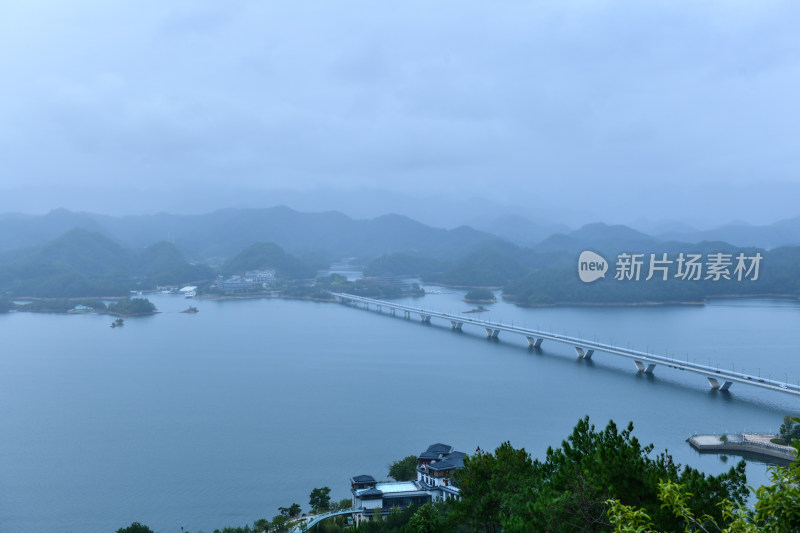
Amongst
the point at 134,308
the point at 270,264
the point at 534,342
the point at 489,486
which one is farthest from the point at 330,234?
the point at 489,486

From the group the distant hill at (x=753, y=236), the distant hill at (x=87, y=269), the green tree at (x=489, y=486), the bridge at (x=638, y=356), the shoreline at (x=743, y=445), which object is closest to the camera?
the green tree at (x=489, y=486)

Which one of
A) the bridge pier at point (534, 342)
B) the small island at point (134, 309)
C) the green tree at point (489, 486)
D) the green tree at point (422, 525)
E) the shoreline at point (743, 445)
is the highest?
the green tree at point (489, 486)

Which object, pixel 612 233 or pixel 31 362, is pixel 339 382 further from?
pixel 612 233

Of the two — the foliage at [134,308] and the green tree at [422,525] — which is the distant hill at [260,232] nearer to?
the foliage at [134,308]

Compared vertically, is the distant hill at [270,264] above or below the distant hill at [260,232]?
below

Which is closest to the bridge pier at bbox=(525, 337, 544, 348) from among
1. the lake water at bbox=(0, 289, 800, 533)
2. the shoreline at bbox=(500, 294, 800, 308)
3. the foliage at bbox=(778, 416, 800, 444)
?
the lake water at bbox=(0, 289, 800, 533)

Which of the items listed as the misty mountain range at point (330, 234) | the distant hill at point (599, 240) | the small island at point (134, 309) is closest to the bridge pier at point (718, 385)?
the small island at point (134, 309)
